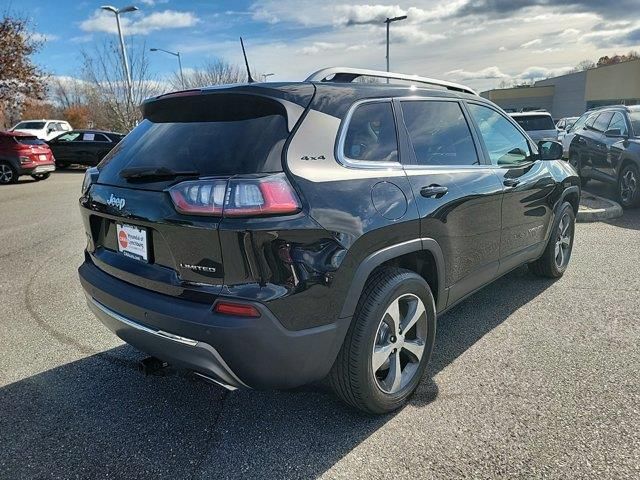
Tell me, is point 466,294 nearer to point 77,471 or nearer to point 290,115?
point 290,115

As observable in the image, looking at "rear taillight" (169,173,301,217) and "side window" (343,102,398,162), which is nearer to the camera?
"rear taillight" (169,173,301,217)

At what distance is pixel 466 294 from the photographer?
3.45 meters

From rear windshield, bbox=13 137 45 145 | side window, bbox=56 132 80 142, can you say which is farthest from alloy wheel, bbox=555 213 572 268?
side window, bbox=56 132 80 142

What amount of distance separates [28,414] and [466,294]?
285cm

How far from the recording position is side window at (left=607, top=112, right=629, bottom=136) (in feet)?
28.7

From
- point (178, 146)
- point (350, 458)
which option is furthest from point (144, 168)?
point (350, 458)

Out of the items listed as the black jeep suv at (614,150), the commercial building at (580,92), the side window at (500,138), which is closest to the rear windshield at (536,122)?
the black jeep suv at (614,150)

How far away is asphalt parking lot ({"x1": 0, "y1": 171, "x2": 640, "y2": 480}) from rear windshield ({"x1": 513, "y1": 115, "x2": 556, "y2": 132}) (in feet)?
39.3

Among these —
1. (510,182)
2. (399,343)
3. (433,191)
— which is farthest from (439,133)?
(399,343)

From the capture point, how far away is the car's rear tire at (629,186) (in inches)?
323

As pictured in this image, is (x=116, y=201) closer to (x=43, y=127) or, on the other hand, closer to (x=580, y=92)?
(x=43, y=127)

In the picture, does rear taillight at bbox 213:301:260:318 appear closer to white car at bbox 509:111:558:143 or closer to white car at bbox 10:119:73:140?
white car at bbox 509:111:558:143

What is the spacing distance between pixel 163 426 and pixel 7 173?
14.5 m

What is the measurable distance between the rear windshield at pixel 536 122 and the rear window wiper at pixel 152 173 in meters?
14.7
